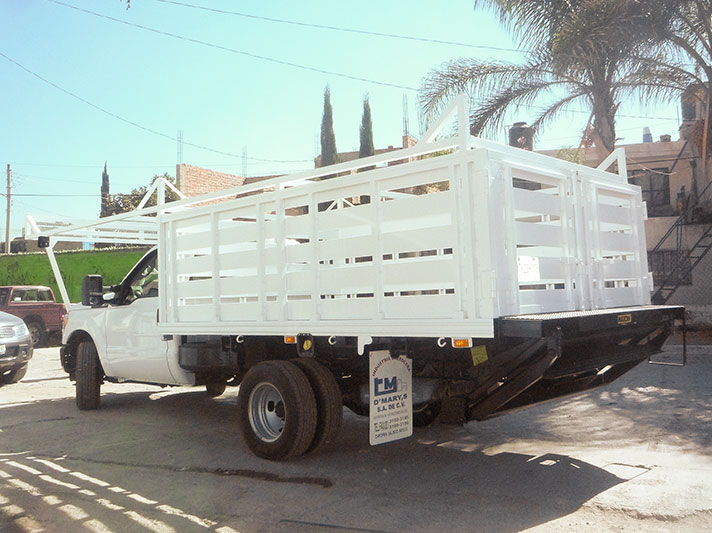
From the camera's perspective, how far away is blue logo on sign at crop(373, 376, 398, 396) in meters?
4.99

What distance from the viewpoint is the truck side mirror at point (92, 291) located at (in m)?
7.73

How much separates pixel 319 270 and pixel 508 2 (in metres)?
11.0

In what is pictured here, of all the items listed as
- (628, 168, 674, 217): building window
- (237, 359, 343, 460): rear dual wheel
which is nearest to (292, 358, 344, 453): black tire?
(237, 359, 343, 460): rear dual wheel

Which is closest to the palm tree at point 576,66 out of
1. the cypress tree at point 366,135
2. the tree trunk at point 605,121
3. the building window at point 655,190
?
the tree trunk at point 605,121

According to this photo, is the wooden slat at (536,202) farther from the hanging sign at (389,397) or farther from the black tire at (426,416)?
the black tire at (426,416)

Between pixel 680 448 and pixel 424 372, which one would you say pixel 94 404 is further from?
pixel 680 448

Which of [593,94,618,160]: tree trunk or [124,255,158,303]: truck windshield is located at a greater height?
[593,94,618,160]: tree trunk

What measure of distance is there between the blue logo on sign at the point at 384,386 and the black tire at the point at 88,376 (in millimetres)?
Answer: 4455

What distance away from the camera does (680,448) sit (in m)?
5.68

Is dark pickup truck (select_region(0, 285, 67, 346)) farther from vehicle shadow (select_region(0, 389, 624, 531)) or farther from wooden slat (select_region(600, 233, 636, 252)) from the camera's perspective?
wooden slat (select_region(600, 233, 636, 252))

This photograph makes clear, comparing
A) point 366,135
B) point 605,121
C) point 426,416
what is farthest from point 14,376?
point 366,135

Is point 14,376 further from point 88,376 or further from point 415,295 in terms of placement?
point 415,295

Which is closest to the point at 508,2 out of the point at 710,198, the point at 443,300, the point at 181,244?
the point at 710,198

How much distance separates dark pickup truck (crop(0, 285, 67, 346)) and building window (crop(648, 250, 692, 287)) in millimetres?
15113
